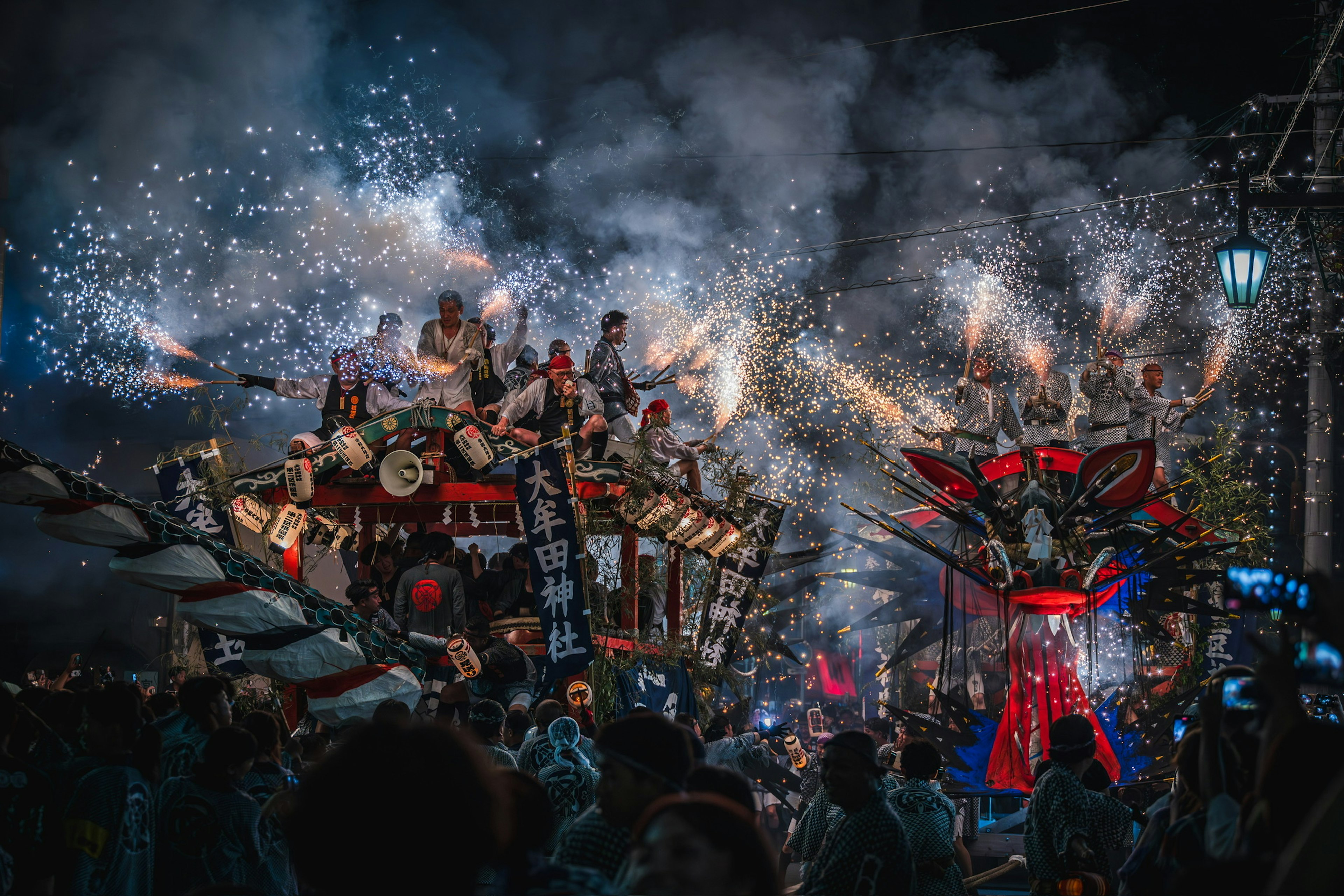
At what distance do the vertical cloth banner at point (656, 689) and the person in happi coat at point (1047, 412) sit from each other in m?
6.11

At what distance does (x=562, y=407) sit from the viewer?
12586mm

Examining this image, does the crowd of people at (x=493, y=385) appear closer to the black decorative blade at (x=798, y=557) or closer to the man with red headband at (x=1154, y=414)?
the black decorative blade at (x=798, y=557)

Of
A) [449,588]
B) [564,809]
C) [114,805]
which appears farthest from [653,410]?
[114,805]

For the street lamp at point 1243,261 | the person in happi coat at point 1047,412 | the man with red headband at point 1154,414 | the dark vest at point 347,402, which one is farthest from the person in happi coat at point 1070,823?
the man with red headband at point 1154,414

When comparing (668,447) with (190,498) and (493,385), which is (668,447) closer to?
(493,385)

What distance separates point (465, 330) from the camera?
1327cm

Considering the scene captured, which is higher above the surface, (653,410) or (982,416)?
(982,416)

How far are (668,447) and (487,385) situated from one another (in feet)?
7.74

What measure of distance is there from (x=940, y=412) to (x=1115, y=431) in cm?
780

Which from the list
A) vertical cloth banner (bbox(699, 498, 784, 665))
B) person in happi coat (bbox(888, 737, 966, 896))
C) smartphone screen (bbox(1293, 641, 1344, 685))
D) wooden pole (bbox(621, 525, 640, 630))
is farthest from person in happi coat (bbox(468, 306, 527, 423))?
smartphone screen (bbox(1293, 641, 1344, 685))

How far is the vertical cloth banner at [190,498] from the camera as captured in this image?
37.1 ft

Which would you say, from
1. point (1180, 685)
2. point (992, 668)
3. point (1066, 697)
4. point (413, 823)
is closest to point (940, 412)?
point (992, 668)

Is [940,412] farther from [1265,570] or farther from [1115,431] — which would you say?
[1265,570]

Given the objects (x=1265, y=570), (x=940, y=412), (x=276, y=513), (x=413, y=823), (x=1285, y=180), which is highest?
(x=1285, y=180)
